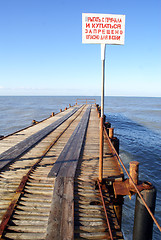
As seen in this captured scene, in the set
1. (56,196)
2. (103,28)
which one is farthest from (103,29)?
(56,196)

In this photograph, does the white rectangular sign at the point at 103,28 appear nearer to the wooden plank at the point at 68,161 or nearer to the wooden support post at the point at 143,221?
the wooden plank at the point at 68,161

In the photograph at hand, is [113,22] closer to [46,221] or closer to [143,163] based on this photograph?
[46,221]

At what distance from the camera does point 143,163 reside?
49.3 ft

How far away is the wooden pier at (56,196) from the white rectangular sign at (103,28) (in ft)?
14.5

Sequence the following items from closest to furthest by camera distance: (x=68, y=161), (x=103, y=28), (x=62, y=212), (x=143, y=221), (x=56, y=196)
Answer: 1. (x=62, y=212)
2. (x=103, y=28)
3. (x=56, y=196)
4. (x=143, y=221)
5. (x=68, y=161)

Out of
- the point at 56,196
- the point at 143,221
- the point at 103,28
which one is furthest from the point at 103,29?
the point at 143,221

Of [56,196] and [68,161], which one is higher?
[68,161]

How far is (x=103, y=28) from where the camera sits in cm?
443

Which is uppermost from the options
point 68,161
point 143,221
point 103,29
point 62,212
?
point 103,29

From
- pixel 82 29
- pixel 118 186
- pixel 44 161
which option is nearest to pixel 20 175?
pixel 44 161

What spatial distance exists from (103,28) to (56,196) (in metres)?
5.04

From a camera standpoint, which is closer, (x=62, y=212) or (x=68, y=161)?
(x=62, y=212)

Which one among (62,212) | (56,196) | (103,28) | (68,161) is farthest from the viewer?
A: (68,161)

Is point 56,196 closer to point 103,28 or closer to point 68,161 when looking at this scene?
point 68,161
